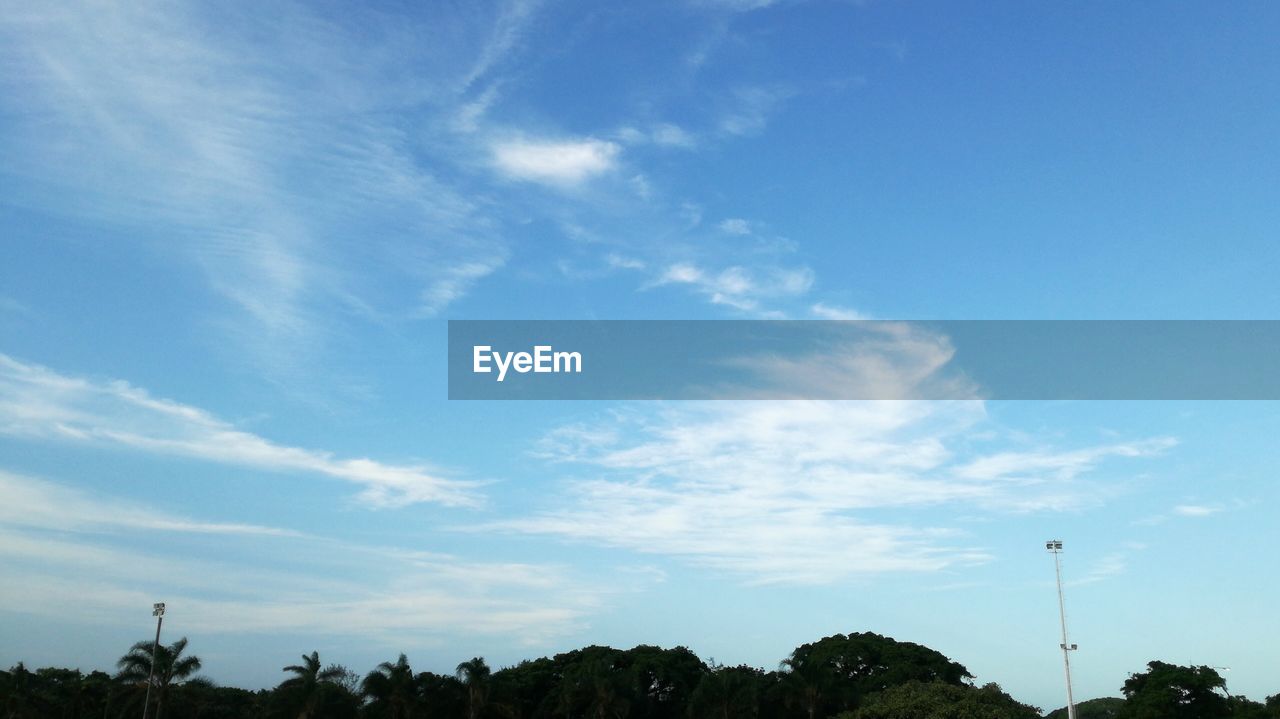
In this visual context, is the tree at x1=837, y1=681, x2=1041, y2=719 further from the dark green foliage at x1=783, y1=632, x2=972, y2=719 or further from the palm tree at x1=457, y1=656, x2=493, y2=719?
the palm tree at x1=457, y1=656, x2=493, y2=719

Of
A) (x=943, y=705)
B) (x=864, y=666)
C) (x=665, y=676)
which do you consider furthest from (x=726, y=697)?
(x=864, y=666)

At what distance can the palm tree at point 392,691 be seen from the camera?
67812 millimetres

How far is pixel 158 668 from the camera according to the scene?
59500mm

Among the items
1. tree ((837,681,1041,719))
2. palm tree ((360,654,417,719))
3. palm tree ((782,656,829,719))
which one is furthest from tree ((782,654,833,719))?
palm tree ((360,654,417,719))

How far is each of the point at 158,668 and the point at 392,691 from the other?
1513 cm

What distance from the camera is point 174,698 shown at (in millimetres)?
60844

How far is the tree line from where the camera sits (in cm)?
5969

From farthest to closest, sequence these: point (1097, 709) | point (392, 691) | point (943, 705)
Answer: point (1097, 709) → point (392, 691) → point (943, 705)

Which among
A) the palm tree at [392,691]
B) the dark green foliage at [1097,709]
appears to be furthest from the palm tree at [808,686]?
the dark green foliage at [1097,709]

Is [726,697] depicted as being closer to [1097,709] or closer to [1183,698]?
[1183,698]

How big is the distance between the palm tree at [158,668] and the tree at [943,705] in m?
39.7

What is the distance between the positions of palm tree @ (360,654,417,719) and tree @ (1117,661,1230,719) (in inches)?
2349

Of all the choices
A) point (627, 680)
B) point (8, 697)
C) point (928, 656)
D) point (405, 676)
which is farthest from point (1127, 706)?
point (8, 697)

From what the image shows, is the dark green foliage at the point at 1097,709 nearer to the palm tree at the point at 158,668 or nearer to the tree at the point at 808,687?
the tree at the point at 808,687
